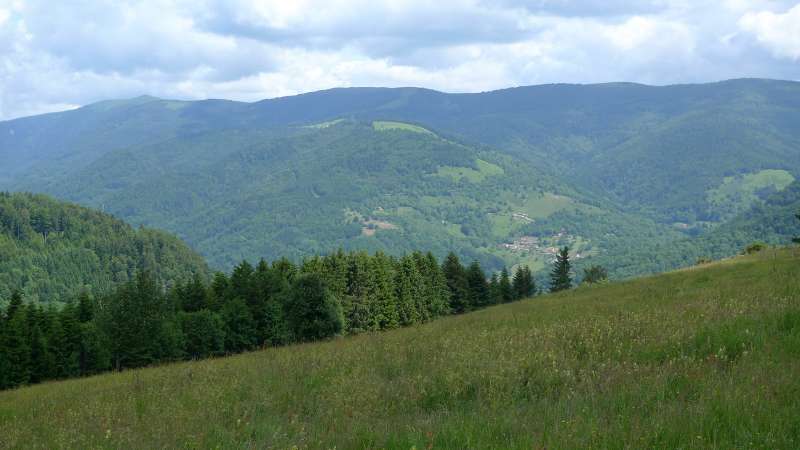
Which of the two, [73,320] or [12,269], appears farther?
[12,269]

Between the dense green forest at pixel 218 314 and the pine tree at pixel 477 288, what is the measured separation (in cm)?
861

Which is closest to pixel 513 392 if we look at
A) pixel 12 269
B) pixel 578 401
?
pixel 578 401

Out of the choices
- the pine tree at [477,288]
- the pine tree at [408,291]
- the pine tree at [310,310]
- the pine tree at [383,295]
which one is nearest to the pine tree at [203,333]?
the pine tree at [310,310]

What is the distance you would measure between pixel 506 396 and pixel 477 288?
253 feet

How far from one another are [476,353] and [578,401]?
301 centimetres

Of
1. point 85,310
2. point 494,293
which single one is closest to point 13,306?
point 85,310

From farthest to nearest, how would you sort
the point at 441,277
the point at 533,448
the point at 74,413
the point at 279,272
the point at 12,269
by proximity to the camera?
the point at 12,269, the point at 441,277, the point at 279,272, the point at 74,413, the point at 533,448

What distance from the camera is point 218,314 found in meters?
55.6

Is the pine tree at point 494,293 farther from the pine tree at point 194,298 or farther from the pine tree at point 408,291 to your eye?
the pine tree at point 194,298

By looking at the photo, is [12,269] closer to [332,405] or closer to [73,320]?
[73,320]

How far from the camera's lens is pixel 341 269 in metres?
63.1

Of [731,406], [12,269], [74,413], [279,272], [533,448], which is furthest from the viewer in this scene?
[12,269]

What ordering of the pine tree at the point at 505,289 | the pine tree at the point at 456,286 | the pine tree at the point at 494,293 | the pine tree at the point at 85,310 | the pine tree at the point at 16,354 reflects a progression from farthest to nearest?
1. the pine tree at the point at 505,289
2. the pine tree at the point at 494,293
3. the pine tree at the point at 456,286
4. the pine tree at the point at 85,310
5. the pine tree at the point at 16,354

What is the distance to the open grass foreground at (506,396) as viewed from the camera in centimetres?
645
